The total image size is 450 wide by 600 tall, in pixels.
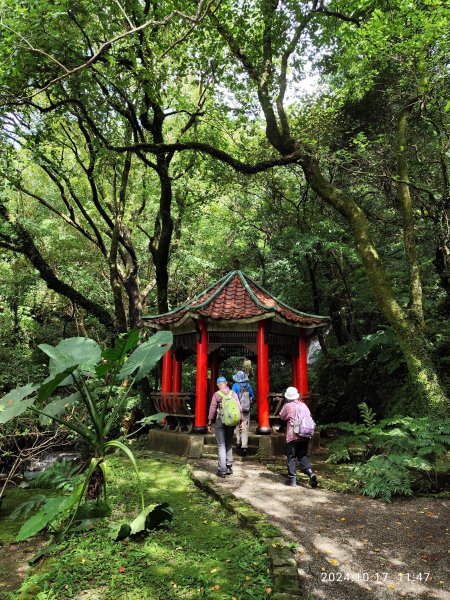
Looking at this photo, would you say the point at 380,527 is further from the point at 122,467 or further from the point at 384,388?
the point at 384,388

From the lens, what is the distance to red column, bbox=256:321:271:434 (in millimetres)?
9836

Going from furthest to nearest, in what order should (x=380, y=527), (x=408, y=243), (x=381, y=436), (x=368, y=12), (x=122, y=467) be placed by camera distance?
1. (x=368, y=12)
2. (x=408, y=243)
3. (x=122, y=467)
4. (x=381, y=436)
5. (x=380, y=527)

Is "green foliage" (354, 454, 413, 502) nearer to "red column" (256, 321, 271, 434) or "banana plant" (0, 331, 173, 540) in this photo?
"red column" (256, 321, 271, 434)

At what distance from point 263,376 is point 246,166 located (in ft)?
17.4

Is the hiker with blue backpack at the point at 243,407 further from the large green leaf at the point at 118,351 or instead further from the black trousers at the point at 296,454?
the large green leaf at the point at 118,351

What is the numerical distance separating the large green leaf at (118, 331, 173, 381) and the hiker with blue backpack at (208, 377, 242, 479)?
104 inches

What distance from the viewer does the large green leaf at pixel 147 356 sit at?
4.91 m

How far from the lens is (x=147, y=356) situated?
5.03 metres

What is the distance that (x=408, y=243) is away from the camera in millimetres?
9266

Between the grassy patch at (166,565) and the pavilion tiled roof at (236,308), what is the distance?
16.4ft

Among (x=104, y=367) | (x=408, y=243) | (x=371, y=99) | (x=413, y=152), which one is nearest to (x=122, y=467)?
(x=104, y=367)

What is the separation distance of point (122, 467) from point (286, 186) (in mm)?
12491

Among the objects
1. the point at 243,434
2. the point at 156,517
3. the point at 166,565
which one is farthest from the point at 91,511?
the point at 243,434

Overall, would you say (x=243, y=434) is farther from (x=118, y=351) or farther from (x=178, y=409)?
(x=118, y=351)
